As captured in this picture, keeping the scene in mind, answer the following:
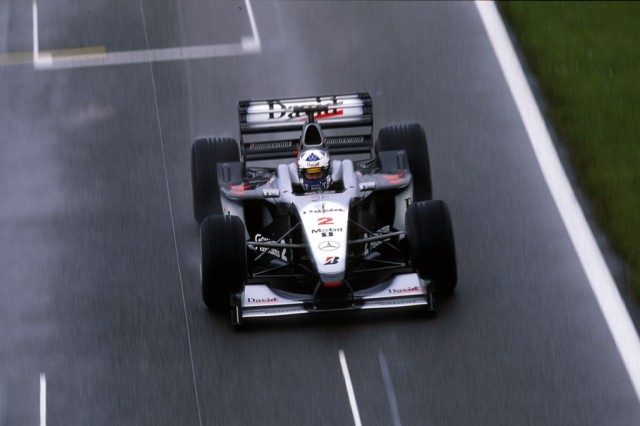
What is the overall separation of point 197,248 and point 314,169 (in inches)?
89.9

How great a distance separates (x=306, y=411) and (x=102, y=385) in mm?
2397

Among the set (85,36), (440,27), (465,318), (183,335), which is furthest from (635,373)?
(85,36)

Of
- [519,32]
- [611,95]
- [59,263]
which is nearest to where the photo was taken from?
[59,263]

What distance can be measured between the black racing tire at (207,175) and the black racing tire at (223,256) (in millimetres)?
1842

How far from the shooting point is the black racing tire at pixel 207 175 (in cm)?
1802

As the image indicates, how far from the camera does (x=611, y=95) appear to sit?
68.8ft

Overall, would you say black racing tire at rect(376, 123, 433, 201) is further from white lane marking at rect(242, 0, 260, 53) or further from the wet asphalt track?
white lane marking at rect(242, 0, 260, 53)

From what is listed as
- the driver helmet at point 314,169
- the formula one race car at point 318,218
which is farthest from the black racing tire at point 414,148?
the driver helmet at point 314,169

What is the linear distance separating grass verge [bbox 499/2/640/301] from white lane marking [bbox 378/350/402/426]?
341 centimetres

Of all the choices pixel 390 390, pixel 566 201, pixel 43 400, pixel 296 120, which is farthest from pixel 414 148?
pixel 43 400

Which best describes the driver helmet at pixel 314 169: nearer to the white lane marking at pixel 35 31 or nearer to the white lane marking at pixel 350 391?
the white lane marking at pixel 350 391

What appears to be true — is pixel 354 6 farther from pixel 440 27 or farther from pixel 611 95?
pixel 611 95

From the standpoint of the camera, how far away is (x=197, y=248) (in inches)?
715

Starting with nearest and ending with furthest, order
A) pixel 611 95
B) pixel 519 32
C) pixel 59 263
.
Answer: pixel 59 263, pixel 611 95, pixel 519 32
